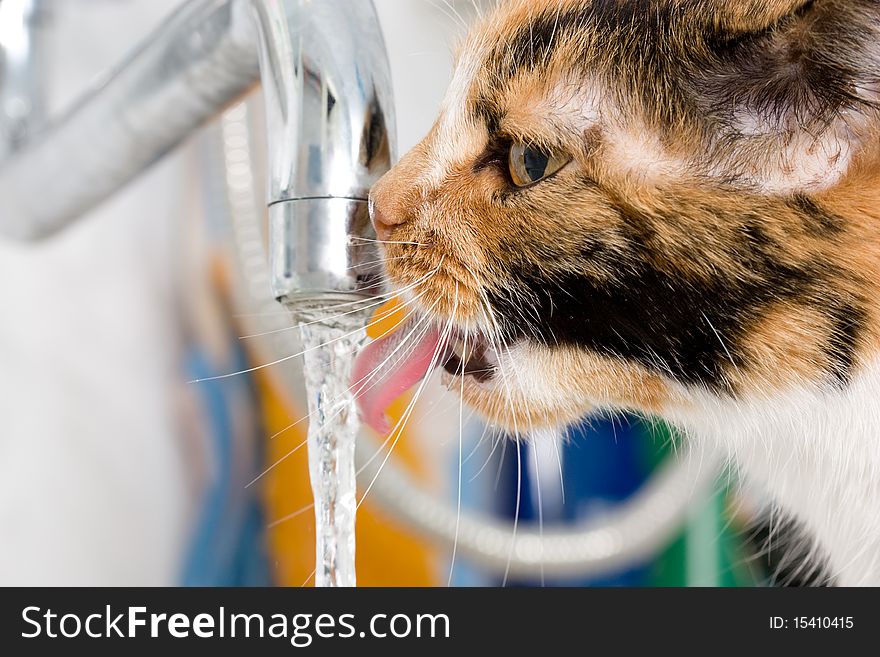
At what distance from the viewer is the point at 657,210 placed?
1.17ft

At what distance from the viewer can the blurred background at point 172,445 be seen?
2.78ft

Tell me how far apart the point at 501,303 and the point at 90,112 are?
274mm

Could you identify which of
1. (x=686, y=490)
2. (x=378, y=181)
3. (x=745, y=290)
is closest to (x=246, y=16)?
(x=378, y=181)

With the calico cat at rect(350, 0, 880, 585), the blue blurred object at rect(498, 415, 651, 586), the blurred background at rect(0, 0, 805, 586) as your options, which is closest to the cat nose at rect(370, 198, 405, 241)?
the calico cat at rect(350, 0, 880, 585)

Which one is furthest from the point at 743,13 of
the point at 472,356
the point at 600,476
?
the point at 600,476

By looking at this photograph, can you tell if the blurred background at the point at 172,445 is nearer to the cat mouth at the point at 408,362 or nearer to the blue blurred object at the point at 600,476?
the blue blurred object at the point at 600,476

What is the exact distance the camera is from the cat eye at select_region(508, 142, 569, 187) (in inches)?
14.9

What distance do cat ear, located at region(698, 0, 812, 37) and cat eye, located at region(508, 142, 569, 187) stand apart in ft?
0.27

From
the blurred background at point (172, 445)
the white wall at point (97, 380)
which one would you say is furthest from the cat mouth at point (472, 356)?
the white wall at point (97, 380)

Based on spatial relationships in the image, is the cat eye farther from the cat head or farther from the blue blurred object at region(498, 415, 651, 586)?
the blue blurred object at region(498, 415, 651, 586)

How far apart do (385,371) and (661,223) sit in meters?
0.14

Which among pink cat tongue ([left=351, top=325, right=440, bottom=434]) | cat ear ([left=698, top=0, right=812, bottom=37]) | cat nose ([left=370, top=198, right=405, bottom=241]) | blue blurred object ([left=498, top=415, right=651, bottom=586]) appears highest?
blue blurred object ([left=498, top=415, right=651, bottom=586])
